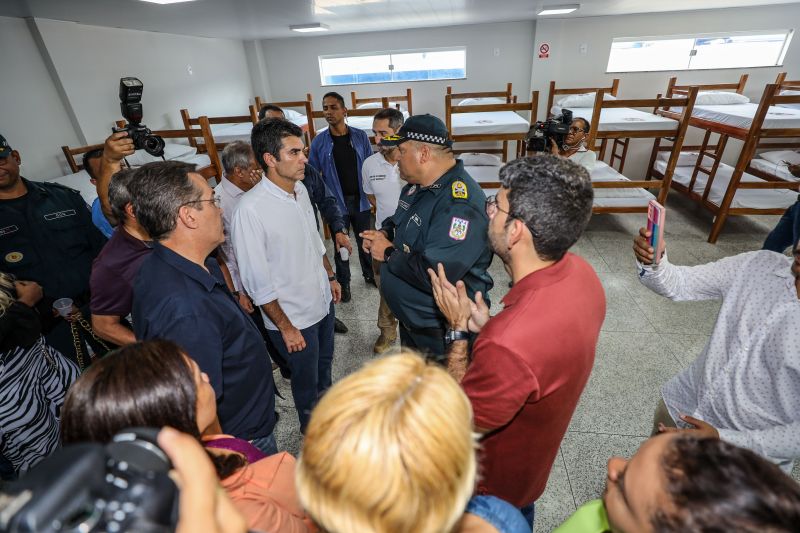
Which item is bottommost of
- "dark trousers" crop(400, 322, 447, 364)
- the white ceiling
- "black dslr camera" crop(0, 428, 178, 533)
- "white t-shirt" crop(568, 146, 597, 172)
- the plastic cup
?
"dark trousers" crop(400, 322, 447, 364)

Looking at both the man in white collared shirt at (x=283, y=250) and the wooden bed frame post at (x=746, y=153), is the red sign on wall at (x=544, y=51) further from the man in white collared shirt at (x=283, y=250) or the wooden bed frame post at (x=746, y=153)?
the man in white collared shirt at (x=283, y=250)

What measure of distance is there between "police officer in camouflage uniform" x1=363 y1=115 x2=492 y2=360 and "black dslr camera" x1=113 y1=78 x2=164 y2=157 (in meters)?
1.48

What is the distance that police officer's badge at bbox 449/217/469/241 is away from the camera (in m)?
1.81

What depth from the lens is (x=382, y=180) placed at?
3.53 meters

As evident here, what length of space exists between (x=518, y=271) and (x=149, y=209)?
1.38m

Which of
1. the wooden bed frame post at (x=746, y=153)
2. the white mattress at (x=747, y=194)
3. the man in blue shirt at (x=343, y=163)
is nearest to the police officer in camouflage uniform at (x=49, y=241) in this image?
the man in blue shirt at (x=343, y=163)

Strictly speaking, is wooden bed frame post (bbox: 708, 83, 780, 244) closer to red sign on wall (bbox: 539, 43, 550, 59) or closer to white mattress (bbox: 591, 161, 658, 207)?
white mattress (bbox: 591, 161, 658, 207)

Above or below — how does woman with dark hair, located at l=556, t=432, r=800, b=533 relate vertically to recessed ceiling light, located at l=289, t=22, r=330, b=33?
below

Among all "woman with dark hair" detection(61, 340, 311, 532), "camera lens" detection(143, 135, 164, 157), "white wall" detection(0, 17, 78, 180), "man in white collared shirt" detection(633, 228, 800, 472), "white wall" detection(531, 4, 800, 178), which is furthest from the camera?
"white wall" detection(531, 4, 800, 178)

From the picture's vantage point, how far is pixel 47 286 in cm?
233

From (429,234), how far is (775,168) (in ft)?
19.6

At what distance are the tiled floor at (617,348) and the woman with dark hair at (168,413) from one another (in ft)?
5.31

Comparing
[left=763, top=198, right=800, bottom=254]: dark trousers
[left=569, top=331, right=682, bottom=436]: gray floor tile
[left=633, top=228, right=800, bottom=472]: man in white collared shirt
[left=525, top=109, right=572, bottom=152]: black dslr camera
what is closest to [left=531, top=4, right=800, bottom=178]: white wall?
[left=763, top=198, right=800, bottom=254]: dark trousers

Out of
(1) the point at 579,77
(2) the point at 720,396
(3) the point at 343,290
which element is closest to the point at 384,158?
(3) the point at 343,290
